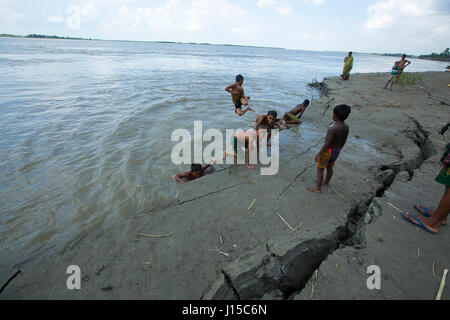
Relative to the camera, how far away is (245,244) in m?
2.49

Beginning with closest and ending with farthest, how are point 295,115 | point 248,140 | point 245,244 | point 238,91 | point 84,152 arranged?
1. point 245,244
2. point 248,140
3. point 84,152
4. point 238,91
5. point 295,115

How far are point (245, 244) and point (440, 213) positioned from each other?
250cm

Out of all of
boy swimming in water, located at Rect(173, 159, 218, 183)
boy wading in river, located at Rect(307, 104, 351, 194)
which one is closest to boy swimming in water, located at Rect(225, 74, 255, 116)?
boy swimming in water, located at Rect(173, 159, 218, 183)

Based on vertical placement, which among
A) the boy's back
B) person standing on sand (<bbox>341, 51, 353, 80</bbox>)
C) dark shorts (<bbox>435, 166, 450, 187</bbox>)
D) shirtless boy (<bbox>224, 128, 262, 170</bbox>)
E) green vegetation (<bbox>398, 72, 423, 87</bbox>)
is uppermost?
person standing on sand (<bbox>341, 51, 353, 80</bbox>)

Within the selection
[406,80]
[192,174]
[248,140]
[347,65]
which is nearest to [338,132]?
[248,140]

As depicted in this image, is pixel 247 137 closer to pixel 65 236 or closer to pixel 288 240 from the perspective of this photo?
pixel 288 240

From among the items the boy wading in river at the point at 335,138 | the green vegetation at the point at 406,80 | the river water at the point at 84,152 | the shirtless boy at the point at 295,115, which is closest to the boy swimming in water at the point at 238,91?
the river water at the point at 84,152

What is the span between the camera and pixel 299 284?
2277 millimetres

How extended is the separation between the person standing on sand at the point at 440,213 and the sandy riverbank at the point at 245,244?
0.12 meters

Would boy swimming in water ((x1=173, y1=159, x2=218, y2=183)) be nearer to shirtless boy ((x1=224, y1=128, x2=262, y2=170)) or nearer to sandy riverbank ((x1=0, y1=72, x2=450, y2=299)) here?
sandy riverbank ((x1=0, y1=72, x2=450, y2=299))

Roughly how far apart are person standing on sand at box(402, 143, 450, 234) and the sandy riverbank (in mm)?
122

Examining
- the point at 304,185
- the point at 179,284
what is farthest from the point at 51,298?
the point at 304,185

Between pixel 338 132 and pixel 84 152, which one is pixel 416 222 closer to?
pixel 338 132

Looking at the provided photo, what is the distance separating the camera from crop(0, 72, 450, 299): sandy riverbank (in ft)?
6.64
